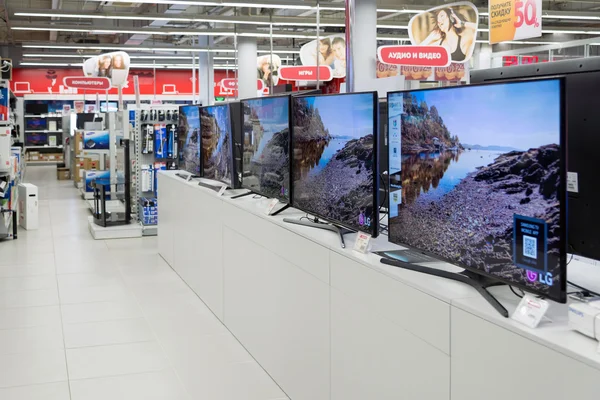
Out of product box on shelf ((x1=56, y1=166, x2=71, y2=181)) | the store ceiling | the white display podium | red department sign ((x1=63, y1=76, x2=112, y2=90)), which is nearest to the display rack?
the white display podium

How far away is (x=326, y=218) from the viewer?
3.44 metres

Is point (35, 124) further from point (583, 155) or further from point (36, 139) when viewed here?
point (583, 155)

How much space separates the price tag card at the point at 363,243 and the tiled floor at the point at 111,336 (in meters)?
1.22

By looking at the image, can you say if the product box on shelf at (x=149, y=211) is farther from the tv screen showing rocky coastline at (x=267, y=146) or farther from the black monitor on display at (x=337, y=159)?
the black monitor on display at (x=337, y=159)

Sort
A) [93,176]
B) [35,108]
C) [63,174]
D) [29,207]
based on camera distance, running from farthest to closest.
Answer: [35,108] < [63,174] < [93,176] < [29,207]

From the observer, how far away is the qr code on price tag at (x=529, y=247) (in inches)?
73.4

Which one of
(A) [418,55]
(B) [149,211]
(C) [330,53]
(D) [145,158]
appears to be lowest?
(B) [149,211]

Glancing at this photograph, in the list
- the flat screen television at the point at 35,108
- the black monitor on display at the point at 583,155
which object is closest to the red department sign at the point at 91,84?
the flat screen television at the point at 35,108

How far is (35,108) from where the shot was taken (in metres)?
25.7

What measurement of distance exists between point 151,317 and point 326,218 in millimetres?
2467

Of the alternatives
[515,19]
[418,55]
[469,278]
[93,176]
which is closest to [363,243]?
[469,278]

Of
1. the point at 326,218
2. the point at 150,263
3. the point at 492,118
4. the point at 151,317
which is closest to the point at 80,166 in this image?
the point at 150,263

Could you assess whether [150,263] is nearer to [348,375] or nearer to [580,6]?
[348,375]

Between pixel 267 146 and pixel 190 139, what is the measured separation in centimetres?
253
